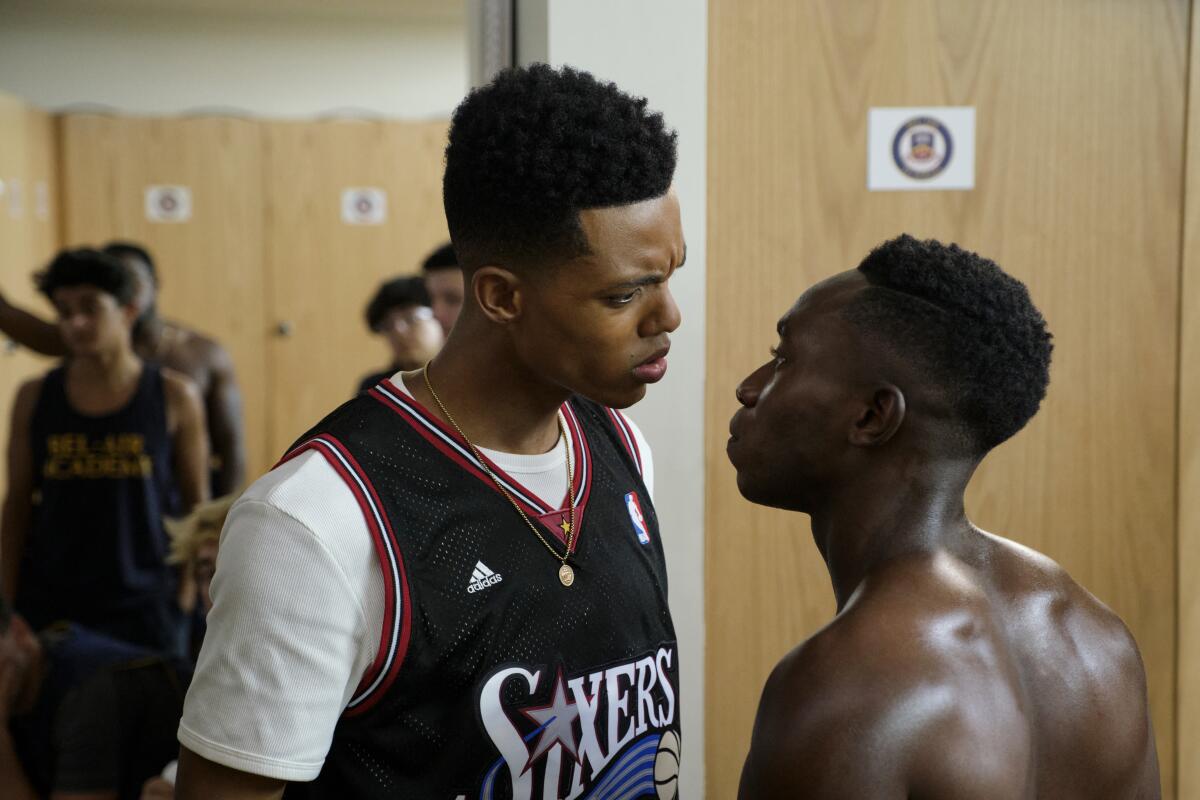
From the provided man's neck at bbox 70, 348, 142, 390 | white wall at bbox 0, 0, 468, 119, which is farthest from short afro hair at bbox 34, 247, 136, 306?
white wall at bbox 0, 0, 468, 119

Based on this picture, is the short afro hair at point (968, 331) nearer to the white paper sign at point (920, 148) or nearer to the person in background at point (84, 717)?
the white paper sign at point (920, 148)

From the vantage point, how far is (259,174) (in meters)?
6.03

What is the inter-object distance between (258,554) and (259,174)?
5408mm

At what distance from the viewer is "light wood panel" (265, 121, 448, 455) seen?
6043 mm

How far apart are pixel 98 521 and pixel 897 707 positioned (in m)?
2.69

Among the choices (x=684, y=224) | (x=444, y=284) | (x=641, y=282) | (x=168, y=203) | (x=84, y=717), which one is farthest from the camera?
(x=168, y=203)

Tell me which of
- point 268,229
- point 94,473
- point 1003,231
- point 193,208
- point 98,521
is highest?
point 193,208

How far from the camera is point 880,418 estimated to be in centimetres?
98

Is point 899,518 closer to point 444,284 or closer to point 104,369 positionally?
point 444,284

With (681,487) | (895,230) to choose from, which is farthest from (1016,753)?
(895,230)

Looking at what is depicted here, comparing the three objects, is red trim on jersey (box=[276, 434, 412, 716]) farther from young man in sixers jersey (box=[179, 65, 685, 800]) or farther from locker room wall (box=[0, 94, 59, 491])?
locker room wall (box=[0, 94, 59, 491])

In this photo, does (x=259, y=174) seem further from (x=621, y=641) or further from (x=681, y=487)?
(x=621, y=641)

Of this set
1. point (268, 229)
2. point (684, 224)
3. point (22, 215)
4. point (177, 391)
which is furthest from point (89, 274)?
point (268, 229)

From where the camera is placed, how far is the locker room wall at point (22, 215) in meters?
5.41
